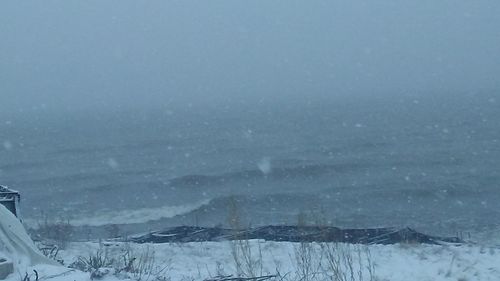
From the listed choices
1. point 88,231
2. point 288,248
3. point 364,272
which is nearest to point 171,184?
point 88,231

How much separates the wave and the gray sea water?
4 cm

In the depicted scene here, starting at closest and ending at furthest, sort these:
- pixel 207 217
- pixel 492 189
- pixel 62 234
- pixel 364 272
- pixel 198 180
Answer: pixel 364 272, pixel 62 234, pixel 207 217, pixel 492 189, pixel 198 180

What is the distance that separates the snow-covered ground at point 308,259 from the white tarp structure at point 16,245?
4.70 feet

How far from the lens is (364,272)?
10.5 m

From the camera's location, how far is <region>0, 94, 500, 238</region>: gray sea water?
23703 millimetres

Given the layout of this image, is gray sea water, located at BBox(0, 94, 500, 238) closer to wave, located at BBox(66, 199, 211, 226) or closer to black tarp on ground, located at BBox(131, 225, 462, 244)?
wave, located at BBox(66, 199, 211, 226)

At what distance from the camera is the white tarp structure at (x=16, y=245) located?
746cm

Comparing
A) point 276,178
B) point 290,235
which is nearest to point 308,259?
point 290,235

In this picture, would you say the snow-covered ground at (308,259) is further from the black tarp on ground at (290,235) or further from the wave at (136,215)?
the wave at (136,215)

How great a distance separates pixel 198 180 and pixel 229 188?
125 inches

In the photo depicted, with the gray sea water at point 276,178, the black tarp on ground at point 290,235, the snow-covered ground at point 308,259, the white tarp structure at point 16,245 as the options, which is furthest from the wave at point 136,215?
the white tarp structure at point 16,245

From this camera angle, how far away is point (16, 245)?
25.4 ft

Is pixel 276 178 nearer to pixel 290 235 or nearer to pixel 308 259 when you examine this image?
pixel 290 235

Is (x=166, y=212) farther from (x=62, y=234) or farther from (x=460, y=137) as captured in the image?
(x=460, y=137)
